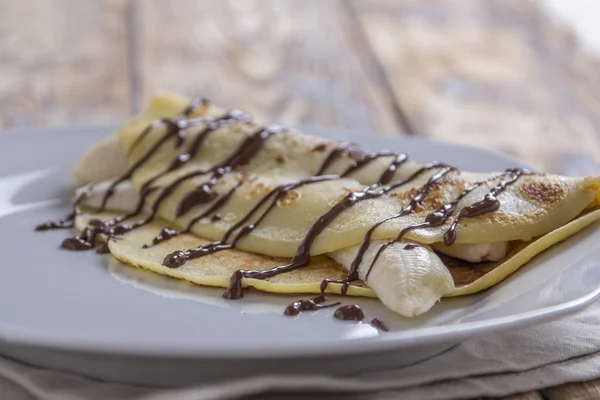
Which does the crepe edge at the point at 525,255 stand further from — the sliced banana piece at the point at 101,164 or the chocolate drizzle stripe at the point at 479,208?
the sliced banana piece at the point at 101,164

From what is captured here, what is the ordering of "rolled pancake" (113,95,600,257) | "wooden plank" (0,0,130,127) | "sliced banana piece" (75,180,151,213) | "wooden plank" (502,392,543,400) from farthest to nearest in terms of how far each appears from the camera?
"wooden plank" (0,0,130,127) < "sliced banana piece" (75,180,151,213) < "rolled pancake" (113,95,600,257) < "wooden plank" (502,392,543,400)

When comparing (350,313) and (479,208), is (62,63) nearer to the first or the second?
(479,208)

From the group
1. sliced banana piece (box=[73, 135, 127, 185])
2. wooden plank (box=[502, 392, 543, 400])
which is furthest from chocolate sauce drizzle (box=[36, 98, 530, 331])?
wooden plank (box=[502, 392, 543, 400])

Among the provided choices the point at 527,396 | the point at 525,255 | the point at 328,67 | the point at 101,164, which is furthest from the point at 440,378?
the point at 328,67

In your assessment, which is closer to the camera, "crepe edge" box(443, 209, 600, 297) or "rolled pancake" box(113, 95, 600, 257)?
"crepe edge" box(443, 209, 600, 297)

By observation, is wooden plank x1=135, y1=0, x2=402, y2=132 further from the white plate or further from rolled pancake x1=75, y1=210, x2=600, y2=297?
the white plate
